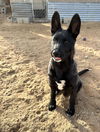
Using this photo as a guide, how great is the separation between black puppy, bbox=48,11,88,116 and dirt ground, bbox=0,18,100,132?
0.81ft

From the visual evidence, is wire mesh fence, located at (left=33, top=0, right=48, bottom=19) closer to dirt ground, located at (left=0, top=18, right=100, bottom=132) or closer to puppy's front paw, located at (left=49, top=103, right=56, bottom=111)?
dirt ground, located at (left=0, top=18, right=100, bottom=132)

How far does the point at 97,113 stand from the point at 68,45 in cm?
116

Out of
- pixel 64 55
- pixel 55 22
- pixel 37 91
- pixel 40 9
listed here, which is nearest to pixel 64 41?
pixel 64 55

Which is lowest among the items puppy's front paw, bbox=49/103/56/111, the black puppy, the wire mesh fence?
puppy's front paw, bbox=49/103/56/111

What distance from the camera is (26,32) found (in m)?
5.65

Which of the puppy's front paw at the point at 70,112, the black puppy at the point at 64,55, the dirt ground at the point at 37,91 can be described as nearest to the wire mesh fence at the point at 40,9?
A: the dirt ground at the point at 37,91

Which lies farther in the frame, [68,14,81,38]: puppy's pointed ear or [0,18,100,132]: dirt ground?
[0,18,100,132]: dirt ground

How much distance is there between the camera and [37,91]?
278cm

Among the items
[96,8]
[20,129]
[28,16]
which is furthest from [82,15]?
[20,129]

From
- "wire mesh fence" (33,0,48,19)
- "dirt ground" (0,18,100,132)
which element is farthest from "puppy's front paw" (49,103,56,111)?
"wire mesh fence" (33,0,48,19)

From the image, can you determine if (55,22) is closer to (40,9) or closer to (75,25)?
(75,25)

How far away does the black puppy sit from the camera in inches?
76.4

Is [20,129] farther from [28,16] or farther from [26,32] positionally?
[28,16]

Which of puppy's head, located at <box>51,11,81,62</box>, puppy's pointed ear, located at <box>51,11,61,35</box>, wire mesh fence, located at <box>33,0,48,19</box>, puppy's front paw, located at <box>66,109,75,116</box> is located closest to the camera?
puppy's head, located at <box>51,11,81,62</box>
